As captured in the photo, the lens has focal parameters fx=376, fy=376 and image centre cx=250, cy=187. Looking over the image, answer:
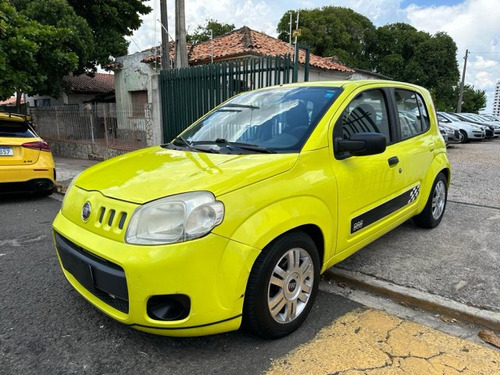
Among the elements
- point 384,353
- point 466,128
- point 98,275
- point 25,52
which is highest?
point 25,52

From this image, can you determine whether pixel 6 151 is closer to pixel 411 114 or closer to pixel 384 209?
pixel 384 209

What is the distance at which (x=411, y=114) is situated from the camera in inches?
157

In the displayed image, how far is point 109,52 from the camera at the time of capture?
55.9ft

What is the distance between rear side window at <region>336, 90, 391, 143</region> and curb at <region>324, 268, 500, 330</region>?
1.27 m

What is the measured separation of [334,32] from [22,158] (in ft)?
89.9

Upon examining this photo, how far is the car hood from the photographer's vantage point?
86.7 inches

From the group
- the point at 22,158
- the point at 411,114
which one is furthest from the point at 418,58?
the point at 22,158

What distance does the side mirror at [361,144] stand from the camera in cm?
275

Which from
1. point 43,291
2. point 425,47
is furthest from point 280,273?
point 425,47

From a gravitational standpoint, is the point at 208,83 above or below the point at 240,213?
above

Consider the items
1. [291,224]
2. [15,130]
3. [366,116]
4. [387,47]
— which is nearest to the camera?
[291,224]

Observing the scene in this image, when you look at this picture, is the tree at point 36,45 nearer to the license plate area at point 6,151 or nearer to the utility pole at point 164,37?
the utility pole at point 164,37

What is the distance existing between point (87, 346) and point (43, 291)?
103cm

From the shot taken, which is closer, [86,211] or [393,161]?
[86,211]
